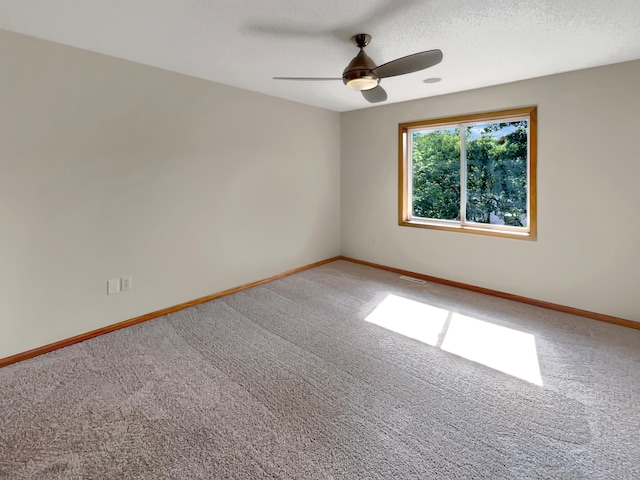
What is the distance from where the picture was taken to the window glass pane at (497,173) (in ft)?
11.6

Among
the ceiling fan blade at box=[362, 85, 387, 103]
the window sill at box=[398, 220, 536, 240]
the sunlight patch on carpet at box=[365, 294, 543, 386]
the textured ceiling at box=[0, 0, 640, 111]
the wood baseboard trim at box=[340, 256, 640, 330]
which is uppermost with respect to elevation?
the textured ceiling at box=[0, 0, 640, 111]

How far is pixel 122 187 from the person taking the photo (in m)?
2.82

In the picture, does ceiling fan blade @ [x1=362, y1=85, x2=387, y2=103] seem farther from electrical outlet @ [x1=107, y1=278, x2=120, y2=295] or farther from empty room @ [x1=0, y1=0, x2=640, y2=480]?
electrical outlet @ [x1=107, y1=278, x2=120, y2=295]

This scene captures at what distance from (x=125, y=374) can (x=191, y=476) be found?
1.08m

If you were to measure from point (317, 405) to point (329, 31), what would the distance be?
242cm

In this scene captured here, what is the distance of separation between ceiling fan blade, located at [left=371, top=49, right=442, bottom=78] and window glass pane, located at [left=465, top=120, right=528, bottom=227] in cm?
193

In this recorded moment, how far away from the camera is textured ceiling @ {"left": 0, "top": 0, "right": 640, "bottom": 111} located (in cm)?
193

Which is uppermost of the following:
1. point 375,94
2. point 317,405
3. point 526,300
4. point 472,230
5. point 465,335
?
point 375,94

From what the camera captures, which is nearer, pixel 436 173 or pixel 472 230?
pixel 472 230

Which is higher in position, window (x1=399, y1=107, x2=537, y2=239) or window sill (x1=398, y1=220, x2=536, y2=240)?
window (x1=399, y1=107, x2=537, y2=239)

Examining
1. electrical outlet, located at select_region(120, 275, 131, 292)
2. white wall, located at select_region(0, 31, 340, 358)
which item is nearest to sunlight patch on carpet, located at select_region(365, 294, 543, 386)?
white wall, located at select_region(0, 31, 340, 358)

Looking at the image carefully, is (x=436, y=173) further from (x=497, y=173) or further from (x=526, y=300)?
(x=526, y=300)

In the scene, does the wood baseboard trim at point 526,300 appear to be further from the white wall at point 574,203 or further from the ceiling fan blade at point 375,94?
the ceiling fan blade at point 375,94

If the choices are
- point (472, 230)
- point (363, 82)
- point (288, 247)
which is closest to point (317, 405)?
point (363, 82)
